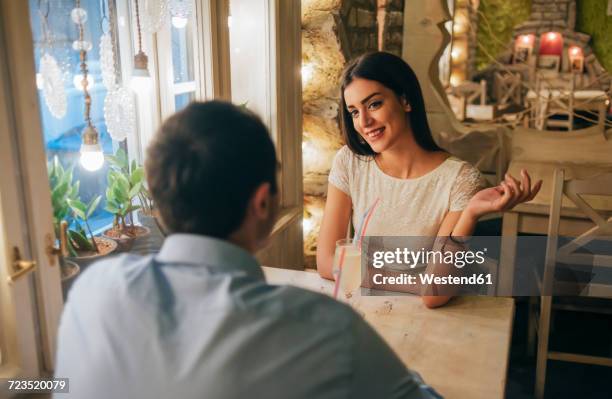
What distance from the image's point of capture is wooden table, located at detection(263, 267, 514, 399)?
1276 millimetres

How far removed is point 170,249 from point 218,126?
0.18 meters

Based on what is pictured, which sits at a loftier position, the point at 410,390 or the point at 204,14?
the point at 204,14

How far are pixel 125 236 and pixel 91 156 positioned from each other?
289mm

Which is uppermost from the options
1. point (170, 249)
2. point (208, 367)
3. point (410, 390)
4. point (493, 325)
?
point (170, 249)

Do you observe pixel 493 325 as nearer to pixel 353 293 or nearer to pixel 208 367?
pixel 353 293

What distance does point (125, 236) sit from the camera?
6.12ft

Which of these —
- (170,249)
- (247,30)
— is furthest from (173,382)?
(247,30)

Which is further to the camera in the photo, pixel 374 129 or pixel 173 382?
pixel 374 129

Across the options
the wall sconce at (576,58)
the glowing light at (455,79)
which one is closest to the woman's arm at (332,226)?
the glowing light at (455,79)

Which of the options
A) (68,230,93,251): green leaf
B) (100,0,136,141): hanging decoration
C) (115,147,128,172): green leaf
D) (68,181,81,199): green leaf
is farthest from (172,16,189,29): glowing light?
(68,230,93,251): green leaf

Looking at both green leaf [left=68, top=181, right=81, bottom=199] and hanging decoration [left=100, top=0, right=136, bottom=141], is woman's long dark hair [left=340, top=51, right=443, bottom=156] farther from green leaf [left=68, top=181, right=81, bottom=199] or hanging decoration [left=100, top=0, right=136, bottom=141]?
green leaf [left=68, top=181, right=81, bottom=199]

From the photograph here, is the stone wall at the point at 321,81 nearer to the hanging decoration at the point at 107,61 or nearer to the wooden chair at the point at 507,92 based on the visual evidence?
the hanging decoration at the point at 107,61

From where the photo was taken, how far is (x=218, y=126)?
78 centimetres

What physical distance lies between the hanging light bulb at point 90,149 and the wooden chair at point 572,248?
1619 millimetres
